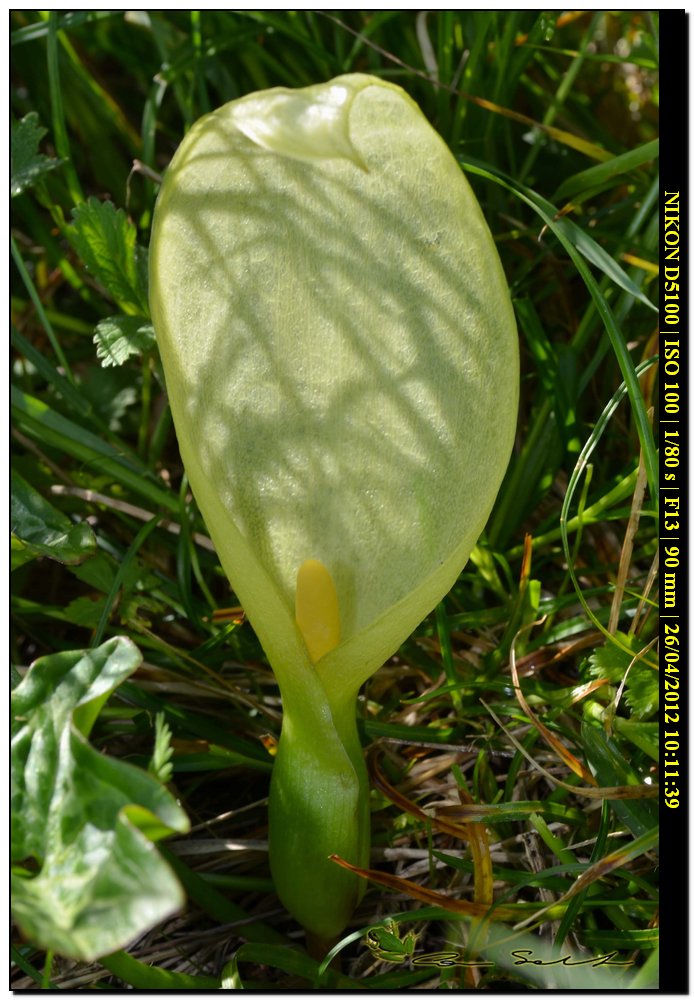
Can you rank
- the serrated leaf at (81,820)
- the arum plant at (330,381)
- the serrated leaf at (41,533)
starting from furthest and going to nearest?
the serrated leaf at (41,533)
the arum plant at (330,381)
the serrated leaf at (81,820)

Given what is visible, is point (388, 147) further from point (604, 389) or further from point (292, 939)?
point (292, 939)

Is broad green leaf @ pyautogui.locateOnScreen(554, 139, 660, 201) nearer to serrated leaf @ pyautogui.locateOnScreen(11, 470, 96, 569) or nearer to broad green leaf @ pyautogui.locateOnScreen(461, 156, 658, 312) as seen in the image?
broad green leaf @ pyautogui.locateOnScreen(461, 156, 658, 312)

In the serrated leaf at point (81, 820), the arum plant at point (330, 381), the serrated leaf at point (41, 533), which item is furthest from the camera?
the serrated leaf at point (41, 533)

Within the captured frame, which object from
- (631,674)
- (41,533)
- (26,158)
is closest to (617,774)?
(631,674)
